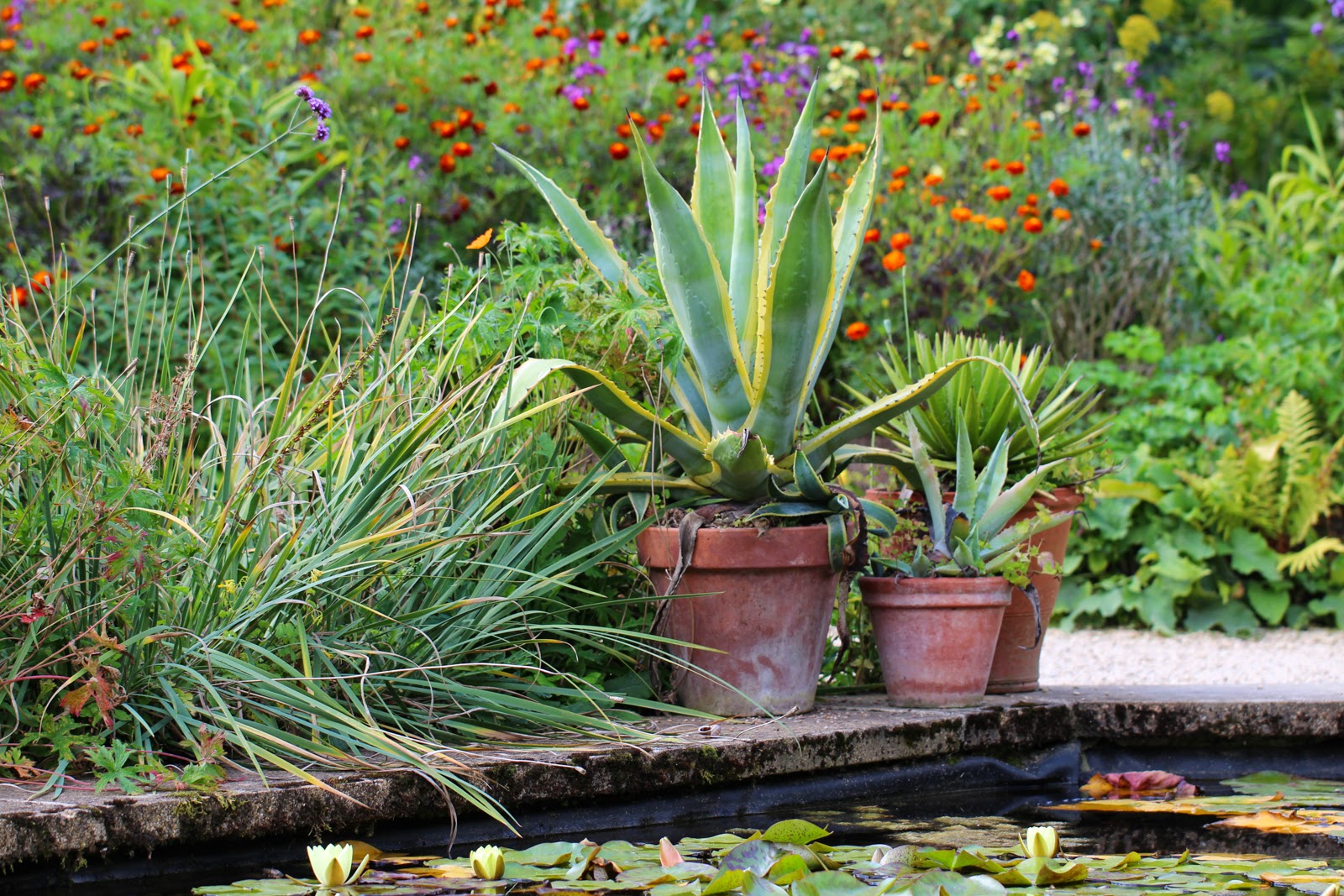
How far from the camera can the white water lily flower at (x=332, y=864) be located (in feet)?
5.70

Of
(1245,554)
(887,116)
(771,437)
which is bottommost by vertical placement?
(1245,554)

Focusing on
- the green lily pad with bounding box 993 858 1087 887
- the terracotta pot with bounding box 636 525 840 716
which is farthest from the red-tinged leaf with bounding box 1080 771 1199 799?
the green lily pad with bounding box 993 858 1087 887

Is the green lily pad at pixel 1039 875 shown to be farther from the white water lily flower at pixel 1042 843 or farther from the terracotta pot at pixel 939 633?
the terracotta pot at pixel 939 633

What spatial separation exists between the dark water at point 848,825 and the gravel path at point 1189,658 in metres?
1.33

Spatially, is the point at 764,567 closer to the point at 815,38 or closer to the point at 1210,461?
the point at 1210,461

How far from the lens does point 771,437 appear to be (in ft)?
8.95

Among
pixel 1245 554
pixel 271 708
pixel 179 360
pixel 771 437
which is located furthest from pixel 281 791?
pixel 1245 554

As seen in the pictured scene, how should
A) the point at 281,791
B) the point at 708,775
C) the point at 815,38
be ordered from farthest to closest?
1. the point at 815,38
2. the point at 708,775
3. the point at 281,791

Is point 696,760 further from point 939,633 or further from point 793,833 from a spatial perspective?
point 939,633

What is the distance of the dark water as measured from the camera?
188 centimetres

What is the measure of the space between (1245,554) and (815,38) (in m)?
3.73

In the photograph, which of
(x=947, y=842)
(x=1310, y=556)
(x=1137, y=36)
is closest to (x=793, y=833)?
(x=947, y=842)

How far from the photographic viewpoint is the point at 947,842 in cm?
215

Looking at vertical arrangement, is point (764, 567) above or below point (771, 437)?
below
